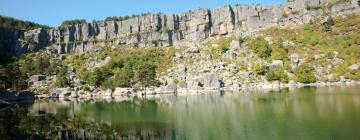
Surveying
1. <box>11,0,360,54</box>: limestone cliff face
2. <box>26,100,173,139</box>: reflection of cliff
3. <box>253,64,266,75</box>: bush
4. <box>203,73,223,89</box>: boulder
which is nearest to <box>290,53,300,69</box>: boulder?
<box>253,64,266,75</box>: bush

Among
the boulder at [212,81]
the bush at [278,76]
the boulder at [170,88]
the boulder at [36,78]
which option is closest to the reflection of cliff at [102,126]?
the boulder at [170,88]

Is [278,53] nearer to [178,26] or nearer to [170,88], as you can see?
[170,88]

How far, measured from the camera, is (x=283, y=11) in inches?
6919

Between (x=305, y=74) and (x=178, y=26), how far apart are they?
266ft

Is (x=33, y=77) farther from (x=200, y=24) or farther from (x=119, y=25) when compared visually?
(x=200, y=24)

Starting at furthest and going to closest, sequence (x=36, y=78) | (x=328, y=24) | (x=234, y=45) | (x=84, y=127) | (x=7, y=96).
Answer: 1. (x=328, y=24)
2. (x=234, y=45)
3. (x=36, y=78)
4. (x=7, y=96)
5. (x=84, y=127)

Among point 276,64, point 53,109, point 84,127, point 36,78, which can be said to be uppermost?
point 276,64

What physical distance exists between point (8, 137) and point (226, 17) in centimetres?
14799

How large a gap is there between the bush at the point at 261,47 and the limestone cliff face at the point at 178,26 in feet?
79.5

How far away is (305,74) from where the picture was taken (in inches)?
4759

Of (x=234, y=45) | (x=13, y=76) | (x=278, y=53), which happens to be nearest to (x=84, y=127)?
(x=13, y=76)

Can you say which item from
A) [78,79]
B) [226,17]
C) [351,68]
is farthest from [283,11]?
[78,79]

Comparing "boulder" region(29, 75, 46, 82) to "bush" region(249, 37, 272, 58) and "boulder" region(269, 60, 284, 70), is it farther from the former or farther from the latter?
"boulder" region(269, 60, 284, 70)

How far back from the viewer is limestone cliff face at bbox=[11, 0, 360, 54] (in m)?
173
